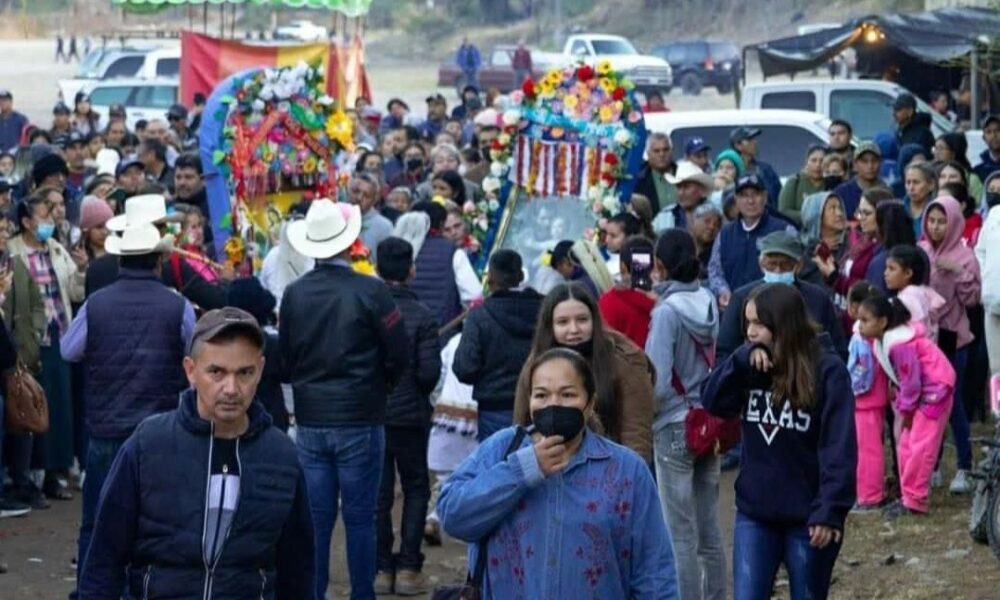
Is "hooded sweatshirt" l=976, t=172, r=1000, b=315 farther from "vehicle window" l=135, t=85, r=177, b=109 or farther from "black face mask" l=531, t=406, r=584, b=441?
"vehicle window" l=135, t=85, r=177, b=109

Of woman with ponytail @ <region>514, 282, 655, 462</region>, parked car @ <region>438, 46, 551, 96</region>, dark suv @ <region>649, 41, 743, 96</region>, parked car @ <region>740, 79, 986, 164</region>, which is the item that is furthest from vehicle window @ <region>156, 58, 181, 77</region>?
woman with ponytail @ <region>514, 282, 655, 462</region>

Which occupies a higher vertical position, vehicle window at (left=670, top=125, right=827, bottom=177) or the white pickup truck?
the white pickup truck

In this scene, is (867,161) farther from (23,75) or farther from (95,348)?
(23,75)

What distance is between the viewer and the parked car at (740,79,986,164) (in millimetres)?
22453

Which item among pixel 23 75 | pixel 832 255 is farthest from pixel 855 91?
pixel 23 75

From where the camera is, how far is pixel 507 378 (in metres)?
9.45

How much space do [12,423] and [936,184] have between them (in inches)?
272

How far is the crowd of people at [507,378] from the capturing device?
511 cm

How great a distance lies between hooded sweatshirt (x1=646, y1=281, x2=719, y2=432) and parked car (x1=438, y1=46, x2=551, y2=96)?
3704 cm

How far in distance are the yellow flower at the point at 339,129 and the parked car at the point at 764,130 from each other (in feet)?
13.2

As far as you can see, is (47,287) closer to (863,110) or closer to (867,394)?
(867,394)

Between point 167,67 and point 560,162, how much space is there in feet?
80.6

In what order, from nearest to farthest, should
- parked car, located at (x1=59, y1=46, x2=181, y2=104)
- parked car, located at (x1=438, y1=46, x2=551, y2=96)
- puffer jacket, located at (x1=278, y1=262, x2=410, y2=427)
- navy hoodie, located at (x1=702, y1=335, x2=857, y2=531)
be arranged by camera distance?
navy hoodie, located at (x1=702, y1=335, x2=857, y2=531) → puffer jacket, located at (x1=278, y1=262, x2=410, y2=427) → parked car, located at (x1=59, y1=46, x2=181, y2=104) → parked car, located at (x1=438, y1=46, x2=551, y2=96)

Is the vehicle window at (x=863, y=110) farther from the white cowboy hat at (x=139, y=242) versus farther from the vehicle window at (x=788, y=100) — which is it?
the white cowboy hat at (x=139, y=242)
